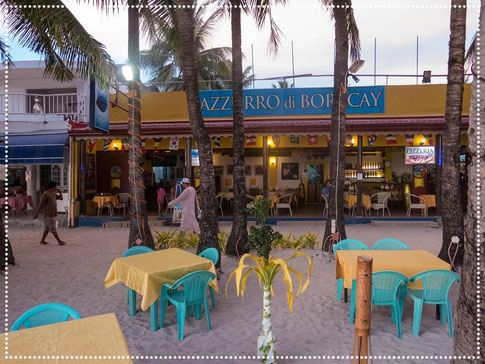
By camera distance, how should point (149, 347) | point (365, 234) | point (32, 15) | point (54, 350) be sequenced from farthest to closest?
point (365, 234) → point (32, 15) → point (149, 347) → point (54, 350)

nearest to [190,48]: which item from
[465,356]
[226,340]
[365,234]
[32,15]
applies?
[32,15]

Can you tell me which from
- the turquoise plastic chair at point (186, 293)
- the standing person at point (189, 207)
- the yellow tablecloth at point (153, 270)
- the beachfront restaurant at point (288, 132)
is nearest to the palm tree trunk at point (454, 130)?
the yellow tablecloth at point (153, 270)

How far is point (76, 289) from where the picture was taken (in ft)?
21.0

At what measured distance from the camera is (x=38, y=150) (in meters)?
13.5

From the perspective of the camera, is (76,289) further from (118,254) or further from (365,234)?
(365,234)

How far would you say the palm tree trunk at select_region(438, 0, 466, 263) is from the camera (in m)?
6.82

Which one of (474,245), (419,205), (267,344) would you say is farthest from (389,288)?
(419,205)

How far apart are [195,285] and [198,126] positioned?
11.5ft

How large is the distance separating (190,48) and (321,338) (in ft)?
18.1

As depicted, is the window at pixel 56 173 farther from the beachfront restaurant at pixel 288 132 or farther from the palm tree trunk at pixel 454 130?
the palm tree trunk at pixel 454 130

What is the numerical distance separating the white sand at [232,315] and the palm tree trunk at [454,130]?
1.53 m

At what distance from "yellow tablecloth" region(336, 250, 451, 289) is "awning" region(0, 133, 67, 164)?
11177mm

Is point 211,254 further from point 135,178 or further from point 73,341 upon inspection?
point 73,341

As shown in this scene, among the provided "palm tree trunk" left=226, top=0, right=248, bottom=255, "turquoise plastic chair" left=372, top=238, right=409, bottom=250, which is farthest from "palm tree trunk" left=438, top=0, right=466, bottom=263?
"palm tree trunk" left=226, top=0, right=248, bottom=255
